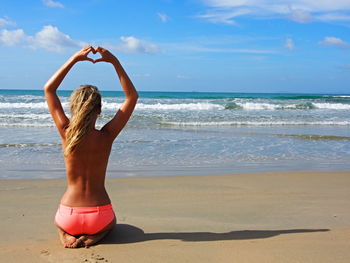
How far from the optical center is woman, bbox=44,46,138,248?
309cm

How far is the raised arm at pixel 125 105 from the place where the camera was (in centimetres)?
323

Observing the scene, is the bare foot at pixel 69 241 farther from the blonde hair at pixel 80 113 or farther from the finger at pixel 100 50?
the finger at pixel 100 50

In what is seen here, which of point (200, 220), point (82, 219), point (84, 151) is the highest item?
point (84, 151)

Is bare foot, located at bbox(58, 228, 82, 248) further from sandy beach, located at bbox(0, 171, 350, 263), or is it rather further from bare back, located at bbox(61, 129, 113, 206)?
bare back, located at bbox(61, 129, 113, 206)

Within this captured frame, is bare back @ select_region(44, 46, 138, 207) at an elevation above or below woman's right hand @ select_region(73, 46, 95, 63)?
below

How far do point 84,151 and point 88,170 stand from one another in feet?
0.55

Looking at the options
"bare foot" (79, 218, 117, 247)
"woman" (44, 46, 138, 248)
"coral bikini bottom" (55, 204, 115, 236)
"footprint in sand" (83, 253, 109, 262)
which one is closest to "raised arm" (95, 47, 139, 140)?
"woman" (44, 46, 138, 248)

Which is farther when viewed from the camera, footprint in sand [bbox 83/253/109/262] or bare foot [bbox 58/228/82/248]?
bare foot [bbox 58/228/82/248]

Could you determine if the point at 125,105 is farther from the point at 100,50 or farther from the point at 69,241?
the point at 69,241

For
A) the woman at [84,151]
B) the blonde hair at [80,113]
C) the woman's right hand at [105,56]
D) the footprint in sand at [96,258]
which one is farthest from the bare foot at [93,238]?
the woman's right hand at [105,56]

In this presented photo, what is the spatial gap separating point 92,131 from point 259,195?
120 inches

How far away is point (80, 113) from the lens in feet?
10.0

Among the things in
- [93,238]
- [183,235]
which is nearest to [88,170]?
[93,238]

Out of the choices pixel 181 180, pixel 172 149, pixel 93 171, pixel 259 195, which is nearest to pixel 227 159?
pixel 172 149
